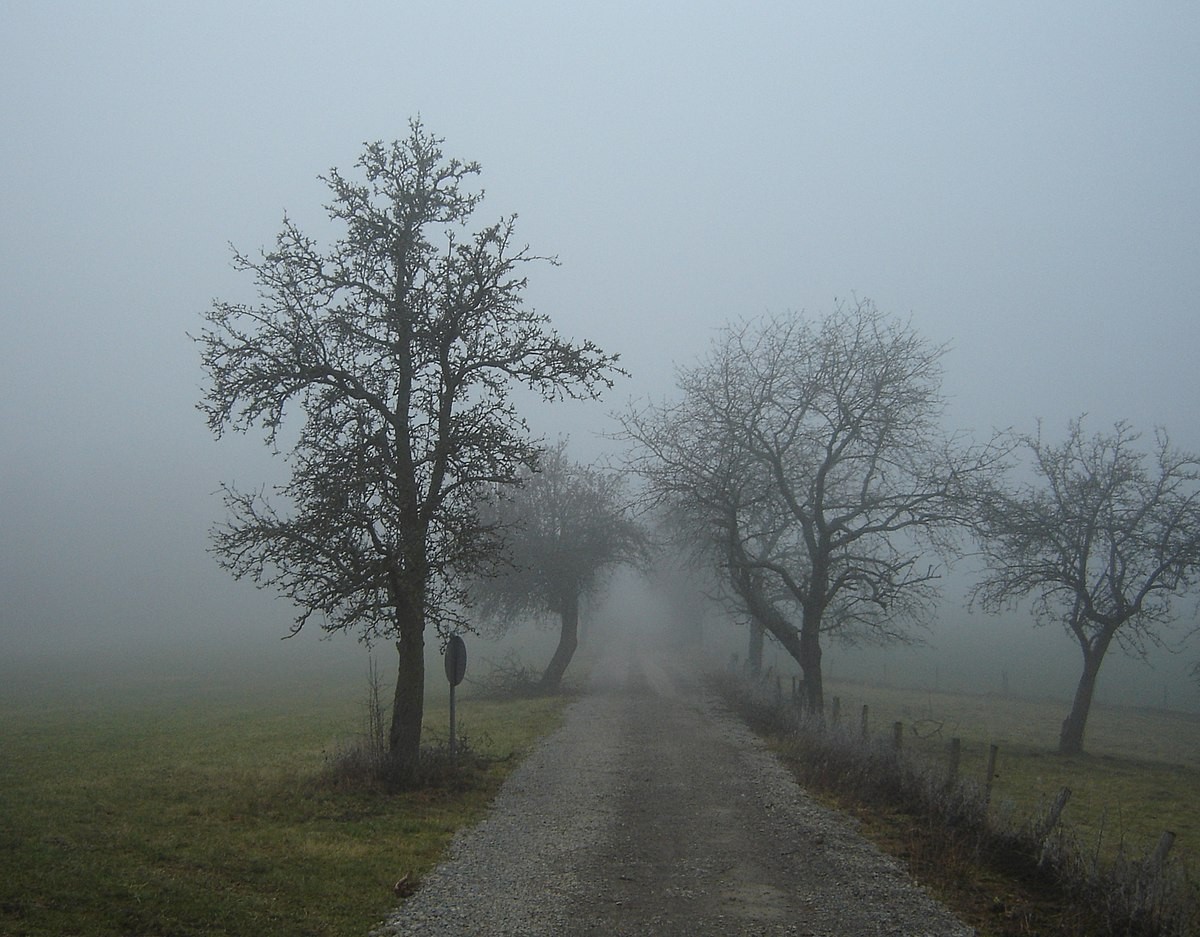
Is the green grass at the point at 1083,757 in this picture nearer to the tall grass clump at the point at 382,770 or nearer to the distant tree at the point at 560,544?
the tall grass clump at the point at 382,770

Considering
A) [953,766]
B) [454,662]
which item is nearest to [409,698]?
[454,662]

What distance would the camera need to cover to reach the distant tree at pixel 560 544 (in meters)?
34.0

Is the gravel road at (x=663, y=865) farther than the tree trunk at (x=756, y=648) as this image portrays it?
No

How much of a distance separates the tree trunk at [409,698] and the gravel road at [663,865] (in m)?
1.76

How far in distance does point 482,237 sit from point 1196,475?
69.5 ft

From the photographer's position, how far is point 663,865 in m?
9.46

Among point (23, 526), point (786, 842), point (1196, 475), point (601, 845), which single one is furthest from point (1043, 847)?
point (23, 526)

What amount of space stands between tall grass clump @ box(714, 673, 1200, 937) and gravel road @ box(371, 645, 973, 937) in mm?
646

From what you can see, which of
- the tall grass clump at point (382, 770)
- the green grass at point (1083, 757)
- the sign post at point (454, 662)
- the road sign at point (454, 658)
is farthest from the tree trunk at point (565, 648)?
the tall grass clump at point (382, 770)

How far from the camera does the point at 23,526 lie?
107250 mm

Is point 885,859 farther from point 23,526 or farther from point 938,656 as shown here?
point 23,526

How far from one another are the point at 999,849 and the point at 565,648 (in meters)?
26.0

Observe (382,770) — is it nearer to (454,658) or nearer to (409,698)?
(409,698)

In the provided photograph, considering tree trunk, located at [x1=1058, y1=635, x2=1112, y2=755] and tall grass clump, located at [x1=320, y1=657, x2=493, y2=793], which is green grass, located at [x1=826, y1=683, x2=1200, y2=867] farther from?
tall grass clump, located at [x1=320, y1=657, x2=493, y2=793]
